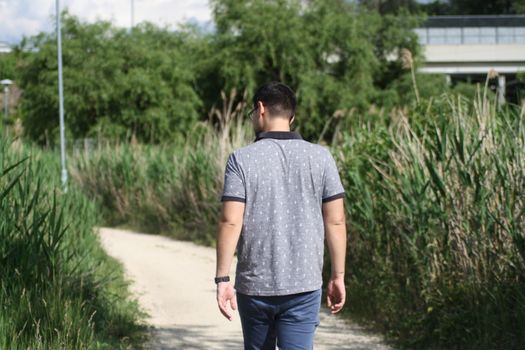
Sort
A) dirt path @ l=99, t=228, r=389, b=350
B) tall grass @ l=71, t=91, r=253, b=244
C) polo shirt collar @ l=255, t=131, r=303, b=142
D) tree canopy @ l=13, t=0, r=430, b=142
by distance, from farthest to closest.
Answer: tree canopy @ l=13, t=0, r=430, b=142 → tall grass @ l=71, t=91, r=253, b=244 → dirt path @ l=99, t=228, r=389, b=350 → polo shirt collar @ l=255, t=131, r=303, b=142

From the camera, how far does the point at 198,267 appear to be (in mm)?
12211

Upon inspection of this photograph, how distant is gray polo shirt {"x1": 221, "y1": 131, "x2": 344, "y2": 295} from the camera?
4020 mm

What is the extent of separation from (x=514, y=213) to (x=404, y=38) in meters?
32.8

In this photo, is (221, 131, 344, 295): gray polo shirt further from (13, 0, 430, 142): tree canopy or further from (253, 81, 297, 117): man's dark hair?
(13, 0, 430, 142): tree canopy

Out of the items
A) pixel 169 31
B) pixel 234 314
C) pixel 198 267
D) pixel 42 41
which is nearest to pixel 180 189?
pixel 198 267

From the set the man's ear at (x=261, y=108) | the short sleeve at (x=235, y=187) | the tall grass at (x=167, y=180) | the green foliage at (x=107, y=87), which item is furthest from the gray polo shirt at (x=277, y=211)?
the green foliage at (x=107, y=87)

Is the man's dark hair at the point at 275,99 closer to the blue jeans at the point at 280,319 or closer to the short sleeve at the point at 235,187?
the short sleeve at the point at 235,187

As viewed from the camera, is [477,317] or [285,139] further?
[477,317]

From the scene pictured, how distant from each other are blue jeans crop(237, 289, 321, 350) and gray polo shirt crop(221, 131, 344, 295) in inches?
1.9

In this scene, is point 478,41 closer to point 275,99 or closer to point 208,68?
point 208,68

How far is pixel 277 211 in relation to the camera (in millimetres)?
4020

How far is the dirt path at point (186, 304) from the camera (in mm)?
7285

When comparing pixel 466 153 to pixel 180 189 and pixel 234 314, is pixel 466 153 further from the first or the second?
pixel 180 189

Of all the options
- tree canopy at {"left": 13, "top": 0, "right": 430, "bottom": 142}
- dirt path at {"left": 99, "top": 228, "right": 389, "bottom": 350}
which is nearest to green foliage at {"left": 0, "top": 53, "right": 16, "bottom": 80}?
tree canopy at {"left": 13, "top": 0, "right": 430, "bottom": 142}
